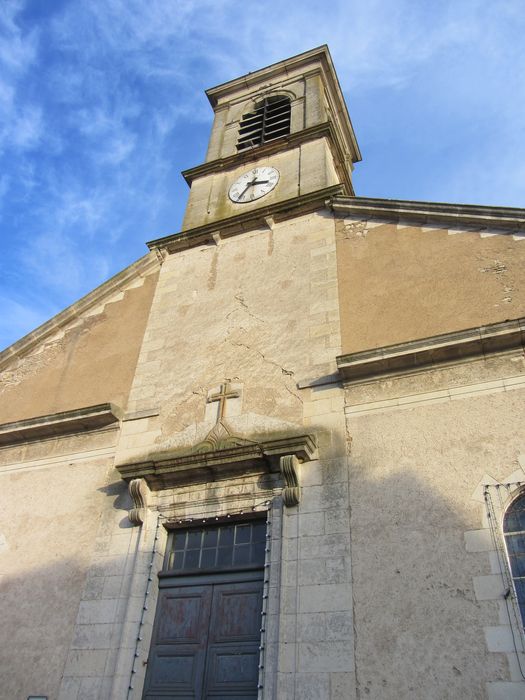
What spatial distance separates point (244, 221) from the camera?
1033cm

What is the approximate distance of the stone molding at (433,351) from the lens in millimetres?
6867

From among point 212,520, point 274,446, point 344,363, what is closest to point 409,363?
point 344,363

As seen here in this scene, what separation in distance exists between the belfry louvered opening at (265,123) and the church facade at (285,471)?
11.2 ft

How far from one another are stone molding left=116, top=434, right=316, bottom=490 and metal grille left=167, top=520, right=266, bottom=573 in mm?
566

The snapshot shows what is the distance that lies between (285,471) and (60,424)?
11.6 feet

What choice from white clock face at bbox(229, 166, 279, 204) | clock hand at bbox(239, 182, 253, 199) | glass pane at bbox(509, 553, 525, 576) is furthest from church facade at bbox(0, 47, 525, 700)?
clock hand at bbox(239, 182, 253, 199)

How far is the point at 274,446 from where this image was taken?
6.98 m

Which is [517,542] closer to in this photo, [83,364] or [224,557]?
[224,557]

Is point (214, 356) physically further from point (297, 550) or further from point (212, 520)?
point (297, 550)

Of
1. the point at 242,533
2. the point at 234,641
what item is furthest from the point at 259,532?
the point at 234,641

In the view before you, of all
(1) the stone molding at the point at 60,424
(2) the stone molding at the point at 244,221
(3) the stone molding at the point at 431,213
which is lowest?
(1) the stone molding at the point at 60,424

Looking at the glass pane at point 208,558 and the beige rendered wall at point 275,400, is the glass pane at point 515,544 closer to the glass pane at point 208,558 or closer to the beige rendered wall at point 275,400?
the beige rendered wall at point 275,400

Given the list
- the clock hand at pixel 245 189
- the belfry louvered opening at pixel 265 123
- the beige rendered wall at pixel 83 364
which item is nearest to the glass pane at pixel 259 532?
the beige rendered wall at pixel 83 364

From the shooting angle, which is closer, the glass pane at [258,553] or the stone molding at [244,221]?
the glass pane at [258,553]
